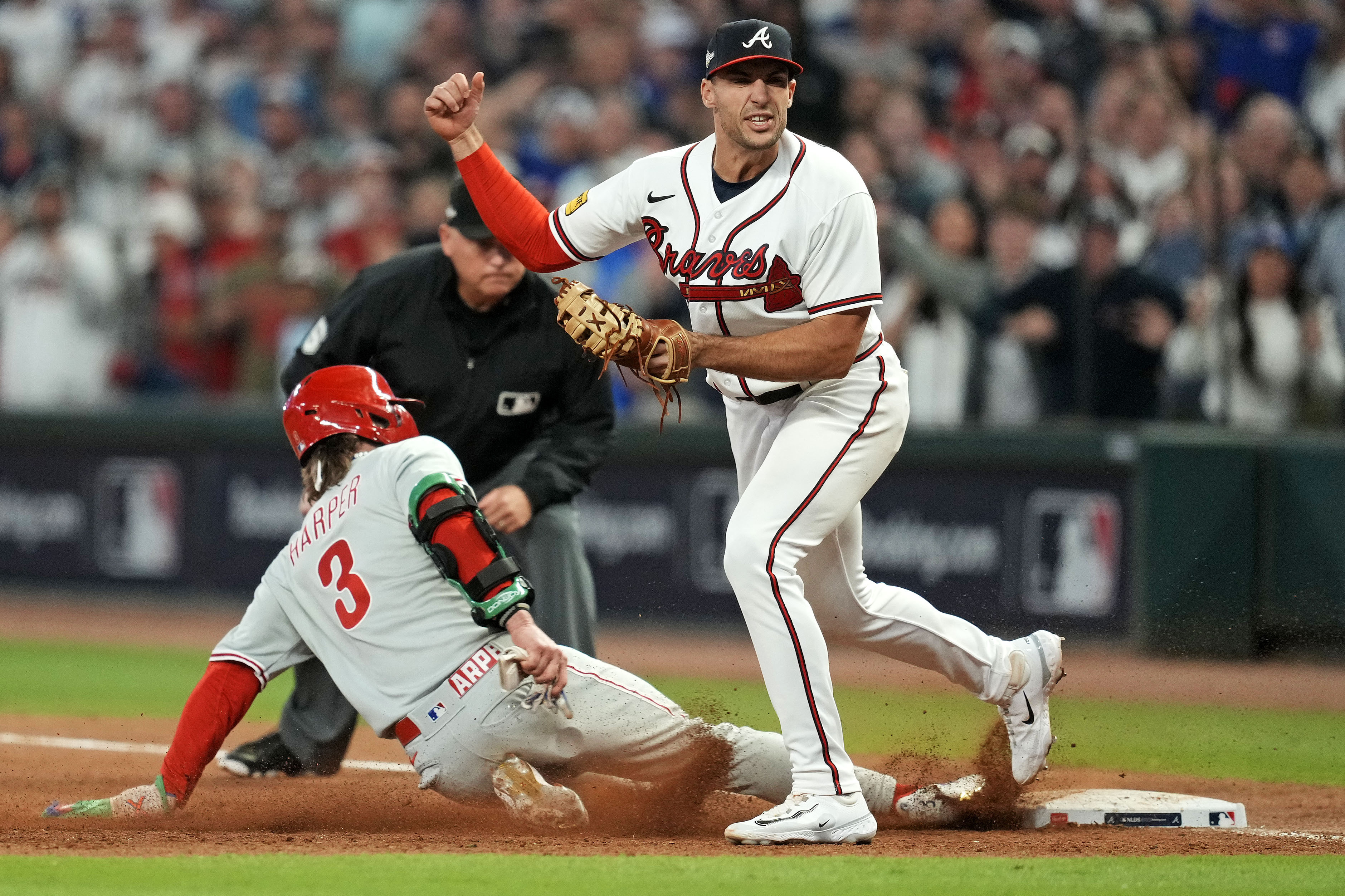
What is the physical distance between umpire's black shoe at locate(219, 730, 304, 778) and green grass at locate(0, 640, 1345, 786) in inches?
61.1

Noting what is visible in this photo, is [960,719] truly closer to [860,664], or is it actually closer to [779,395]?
[860,664]

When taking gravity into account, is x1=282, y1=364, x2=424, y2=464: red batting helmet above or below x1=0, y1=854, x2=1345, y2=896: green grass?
above

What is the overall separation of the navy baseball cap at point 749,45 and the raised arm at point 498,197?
2.51 feet

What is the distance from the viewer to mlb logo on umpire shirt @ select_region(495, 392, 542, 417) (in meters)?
6.23

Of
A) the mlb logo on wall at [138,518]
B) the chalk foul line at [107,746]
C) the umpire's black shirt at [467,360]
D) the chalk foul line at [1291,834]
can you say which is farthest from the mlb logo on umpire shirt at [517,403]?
the mlb logo on wall at [138,518]

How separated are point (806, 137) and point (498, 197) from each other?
19.3 feet

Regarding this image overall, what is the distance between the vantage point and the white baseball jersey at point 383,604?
15.7ft

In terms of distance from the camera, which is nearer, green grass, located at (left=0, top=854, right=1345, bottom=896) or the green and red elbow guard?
green grass, located at (left=0, top=854, right=1345, bottom=896)

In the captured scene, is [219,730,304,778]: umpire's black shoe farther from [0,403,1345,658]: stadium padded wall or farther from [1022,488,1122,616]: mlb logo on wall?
[1022,488,1122,616]: mlb logo on wall

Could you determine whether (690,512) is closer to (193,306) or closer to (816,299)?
(193,306)

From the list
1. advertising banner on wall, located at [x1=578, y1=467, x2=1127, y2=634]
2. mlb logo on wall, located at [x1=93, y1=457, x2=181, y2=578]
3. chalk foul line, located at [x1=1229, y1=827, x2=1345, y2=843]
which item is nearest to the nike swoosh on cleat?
chalk foul line, located at [x1=1229, y1=827, x2=1345, y2=843]

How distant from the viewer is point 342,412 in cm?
505

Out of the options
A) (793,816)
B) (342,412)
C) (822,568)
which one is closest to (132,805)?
(342,412)

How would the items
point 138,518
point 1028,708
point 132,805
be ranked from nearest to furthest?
point 132,805 < point 1028,708 < point 138,518
